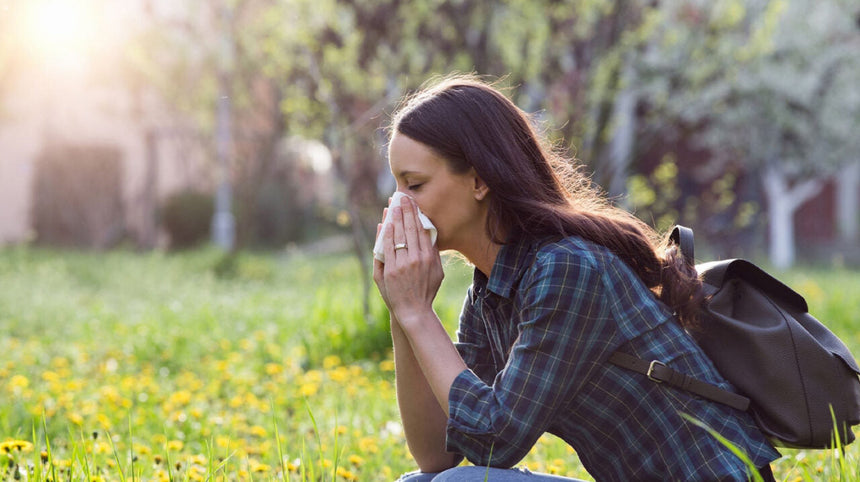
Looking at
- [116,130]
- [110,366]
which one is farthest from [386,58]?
[116,130]

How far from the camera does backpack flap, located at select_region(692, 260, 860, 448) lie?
1825 millimetres

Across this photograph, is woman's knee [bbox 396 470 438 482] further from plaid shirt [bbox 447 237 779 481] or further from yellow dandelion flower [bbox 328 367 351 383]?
yellow dandelion flower [bbox 328 367 351 383]

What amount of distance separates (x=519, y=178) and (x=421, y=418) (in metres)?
0.70

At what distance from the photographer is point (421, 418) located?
229 centimetres

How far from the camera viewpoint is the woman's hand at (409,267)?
6.60ft

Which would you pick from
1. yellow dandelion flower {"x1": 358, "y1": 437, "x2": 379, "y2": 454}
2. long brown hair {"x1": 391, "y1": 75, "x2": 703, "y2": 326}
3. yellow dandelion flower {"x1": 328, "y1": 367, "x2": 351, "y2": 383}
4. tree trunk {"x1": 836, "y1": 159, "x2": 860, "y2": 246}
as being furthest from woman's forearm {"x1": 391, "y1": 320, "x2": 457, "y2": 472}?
tree trunk {"x1": 836, "y1": 159, "x2": 860, "y2": 246}

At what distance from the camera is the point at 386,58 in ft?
23.9

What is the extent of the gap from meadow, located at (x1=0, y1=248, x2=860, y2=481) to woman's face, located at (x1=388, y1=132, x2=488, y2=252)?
1.62 ft

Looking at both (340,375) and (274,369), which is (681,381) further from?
(274,369)

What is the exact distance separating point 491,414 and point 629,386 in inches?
11.9

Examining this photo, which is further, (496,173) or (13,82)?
(13,82)

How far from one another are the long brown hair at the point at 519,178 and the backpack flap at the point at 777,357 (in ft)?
0.25

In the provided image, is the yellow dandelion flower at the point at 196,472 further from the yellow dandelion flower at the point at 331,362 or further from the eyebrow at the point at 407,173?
the yellow dandelion flower at the point at 331,362

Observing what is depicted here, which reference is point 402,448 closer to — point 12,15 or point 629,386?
point 629,386
